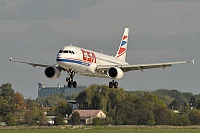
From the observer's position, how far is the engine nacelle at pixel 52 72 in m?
89.0

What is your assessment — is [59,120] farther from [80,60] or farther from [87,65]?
[80,60]

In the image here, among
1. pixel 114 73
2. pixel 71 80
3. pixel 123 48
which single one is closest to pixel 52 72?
pixel 71 80

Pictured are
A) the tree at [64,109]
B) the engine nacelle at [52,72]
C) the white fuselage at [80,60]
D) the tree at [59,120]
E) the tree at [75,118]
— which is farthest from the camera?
the tree at [64,109]

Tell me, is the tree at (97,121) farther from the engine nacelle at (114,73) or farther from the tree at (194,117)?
the engine nacelle at (114,73)

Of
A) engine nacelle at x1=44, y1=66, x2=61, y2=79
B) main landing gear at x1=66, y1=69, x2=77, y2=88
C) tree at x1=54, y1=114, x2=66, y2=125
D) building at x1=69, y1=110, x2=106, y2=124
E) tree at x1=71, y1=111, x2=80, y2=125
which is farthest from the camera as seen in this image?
tree at x1=71, y1=111, x2=80, y2=125

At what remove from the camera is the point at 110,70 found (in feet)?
299

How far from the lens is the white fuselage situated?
83.9 meters

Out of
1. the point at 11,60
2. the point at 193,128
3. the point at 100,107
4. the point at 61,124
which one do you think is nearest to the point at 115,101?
the point at 100,107

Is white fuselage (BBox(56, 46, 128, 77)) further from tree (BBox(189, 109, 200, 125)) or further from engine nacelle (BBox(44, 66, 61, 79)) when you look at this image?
tree (BBox(189, 109, 200, 125))

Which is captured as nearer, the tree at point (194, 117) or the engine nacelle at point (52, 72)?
the engine nacelle at point (52, 72)

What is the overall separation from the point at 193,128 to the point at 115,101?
24346 mm

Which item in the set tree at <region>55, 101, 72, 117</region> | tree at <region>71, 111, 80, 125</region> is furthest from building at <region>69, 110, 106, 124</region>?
tree at <region>55, 101, 72, 117</region>

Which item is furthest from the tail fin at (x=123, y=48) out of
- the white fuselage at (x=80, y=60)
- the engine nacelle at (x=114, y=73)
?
the engine nacelle at (x=114, y=73)

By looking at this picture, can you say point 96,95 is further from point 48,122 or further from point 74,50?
point 74,50
